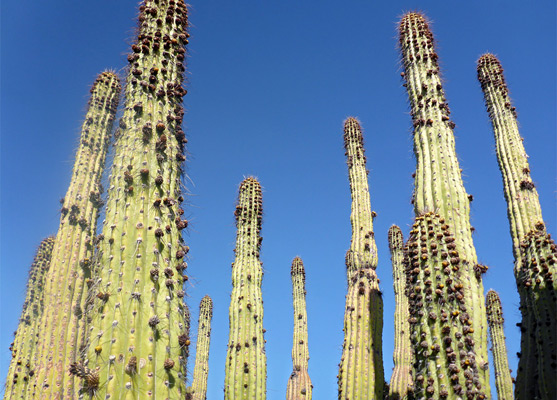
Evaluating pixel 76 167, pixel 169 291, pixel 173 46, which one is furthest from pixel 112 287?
pixel 76 167

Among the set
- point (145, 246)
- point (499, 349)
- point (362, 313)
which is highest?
point (362, 313)

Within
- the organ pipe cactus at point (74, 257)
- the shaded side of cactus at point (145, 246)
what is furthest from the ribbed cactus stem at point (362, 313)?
the shaded side of cactus at point (145, 246)

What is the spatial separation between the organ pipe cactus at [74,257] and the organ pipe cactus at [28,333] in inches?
16.1

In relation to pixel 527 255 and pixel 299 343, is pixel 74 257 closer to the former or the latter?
pixel 527 255

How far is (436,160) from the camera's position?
6.21 metres

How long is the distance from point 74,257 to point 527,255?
6813 millimetres

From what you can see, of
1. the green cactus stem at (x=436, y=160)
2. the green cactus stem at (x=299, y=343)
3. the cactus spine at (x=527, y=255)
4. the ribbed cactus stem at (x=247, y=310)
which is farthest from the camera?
the green cactus stem at (x=299, y=343)

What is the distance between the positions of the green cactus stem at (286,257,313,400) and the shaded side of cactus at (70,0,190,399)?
11.3 meters

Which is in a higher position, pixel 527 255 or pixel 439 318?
pixel 527 255

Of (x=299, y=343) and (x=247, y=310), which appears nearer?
(x=247, y=310)

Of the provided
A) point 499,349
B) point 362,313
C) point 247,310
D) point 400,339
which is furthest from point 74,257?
point 499,349

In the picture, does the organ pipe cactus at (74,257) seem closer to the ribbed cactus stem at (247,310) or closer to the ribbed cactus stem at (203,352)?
the ribbed cactus stem at (247,310)

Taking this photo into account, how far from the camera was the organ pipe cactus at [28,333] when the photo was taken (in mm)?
6672

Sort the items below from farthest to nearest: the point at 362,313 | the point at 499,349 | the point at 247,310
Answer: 1. the point at 499,349
2. the point at 247,310
3. the point at 362,313
